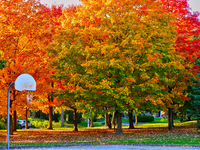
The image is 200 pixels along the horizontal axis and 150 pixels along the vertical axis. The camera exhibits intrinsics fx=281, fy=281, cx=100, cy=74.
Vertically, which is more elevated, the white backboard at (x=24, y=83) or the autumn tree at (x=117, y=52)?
the autumn tree at (x=117, y=52)

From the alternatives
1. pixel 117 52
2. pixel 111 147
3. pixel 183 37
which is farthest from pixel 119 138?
pixel 183 37

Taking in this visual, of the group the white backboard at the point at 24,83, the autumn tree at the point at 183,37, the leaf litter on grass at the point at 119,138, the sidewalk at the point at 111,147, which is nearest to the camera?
the sidewalk at the point at 111,147

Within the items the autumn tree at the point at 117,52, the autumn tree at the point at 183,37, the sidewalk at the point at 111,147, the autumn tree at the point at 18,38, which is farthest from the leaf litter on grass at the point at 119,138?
the autumn tree at the point at 183,37

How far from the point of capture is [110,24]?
21109 mm

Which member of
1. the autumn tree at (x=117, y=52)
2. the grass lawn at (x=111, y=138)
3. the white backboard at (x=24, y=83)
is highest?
the autumn tree at (x=117, y=52)

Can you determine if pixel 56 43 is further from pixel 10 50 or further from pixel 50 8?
pixel 50 8

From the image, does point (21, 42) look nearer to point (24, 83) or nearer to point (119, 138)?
point (24, 83)

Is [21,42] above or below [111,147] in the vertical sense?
above

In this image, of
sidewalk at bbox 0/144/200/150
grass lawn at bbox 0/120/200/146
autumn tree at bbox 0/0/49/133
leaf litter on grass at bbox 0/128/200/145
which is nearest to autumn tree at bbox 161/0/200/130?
grass lawn at bbox 0/120/200/146

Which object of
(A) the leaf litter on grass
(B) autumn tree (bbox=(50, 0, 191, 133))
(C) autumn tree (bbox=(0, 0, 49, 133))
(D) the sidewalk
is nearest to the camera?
(D) the sidewalk

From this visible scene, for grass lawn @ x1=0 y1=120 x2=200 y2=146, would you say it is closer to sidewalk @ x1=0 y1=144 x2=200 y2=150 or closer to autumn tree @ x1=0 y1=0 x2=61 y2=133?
sidewalk @ x1=0 y1=144 x2=200 y2=150

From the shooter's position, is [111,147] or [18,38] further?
[18,38]

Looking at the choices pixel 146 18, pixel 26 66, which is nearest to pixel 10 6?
pixel 26 66

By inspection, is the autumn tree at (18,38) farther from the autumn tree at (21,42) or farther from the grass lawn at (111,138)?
the grass lawn at (111,138)
